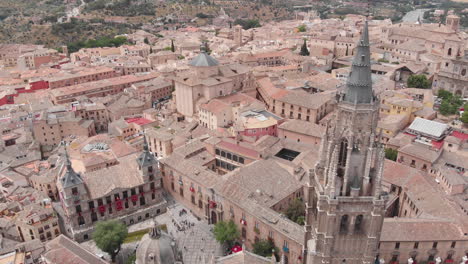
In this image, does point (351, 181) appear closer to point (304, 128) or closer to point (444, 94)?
point (304, 128)

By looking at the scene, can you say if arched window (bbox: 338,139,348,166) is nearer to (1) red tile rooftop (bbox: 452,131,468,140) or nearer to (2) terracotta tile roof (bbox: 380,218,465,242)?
(2) terracotta tile roof (bbox: 380,218,465,242)

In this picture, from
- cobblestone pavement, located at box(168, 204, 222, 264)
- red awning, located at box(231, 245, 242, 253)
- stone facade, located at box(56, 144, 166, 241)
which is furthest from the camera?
stone facade, located at box(56, 144, 166, 241)

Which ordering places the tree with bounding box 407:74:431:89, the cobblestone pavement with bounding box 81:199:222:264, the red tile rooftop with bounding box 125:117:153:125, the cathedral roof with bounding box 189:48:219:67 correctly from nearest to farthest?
the cobblestone pavement with bounding box 81:199:222:264 < the red tile rooftop with bounding box 125:117:153:125 < the cathedral roof with bounding box 189:48:219:67 < the tree with bounding box 407:74:431:89

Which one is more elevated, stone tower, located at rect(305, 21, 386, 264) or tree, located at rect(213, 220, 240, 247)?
stone tower, located at rect(305, 21, 386, 264)

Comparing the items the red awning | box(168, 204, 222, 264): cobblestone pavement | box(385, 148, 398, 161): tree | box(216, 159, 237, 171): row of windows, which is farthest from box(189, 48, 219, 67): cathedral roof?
the red awning

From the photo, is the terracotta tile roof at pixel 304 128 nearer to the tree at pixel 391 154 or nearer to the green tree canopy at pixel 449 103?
the tree at pixel 391 154

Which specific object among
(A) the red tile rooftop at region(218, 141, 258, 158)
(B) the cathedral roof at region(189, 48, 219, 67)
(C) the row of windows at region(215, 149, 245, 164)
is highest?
A: (B) the cathedral roof at region(189, 48, 219, 67)

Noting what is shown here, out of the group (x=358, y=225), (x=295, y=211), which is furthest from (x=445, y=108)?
(x=358, y=225)
